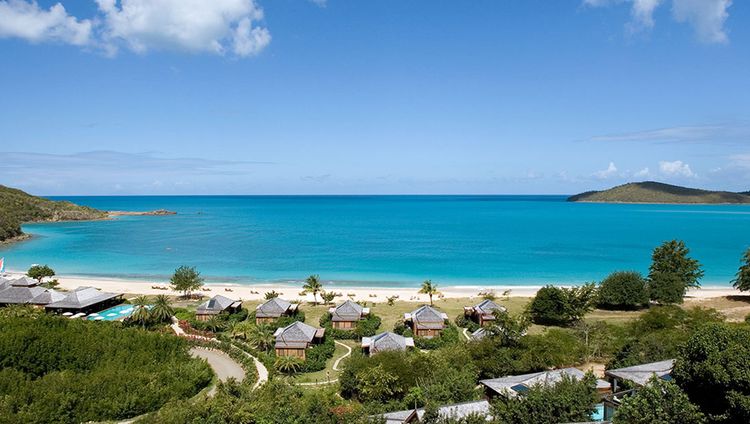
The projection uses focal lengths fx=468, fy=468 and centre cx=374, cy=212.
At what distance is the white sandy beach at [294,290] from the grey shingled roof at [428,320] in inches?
487

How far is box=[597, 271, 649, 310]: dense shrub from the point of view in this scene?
44.4 metres

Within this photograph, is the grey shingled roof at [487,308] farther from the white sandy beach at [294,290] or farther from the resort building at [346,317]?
the white sandy beach at [294,290]

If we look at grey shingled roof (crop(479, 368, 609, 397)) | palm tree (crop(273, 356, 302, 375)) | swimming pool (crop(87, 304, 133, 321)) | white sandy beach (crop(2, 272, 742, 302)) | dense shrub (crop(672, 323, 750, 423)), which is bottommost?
white sandy beach (crop(2, 272, 742, 302))

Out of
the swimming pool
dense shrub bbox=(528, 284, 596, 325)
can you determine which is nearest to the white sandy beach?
the swimming pool

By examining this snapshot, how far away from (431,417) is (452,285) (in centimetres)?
4412

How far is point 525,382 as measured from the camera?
899 inches

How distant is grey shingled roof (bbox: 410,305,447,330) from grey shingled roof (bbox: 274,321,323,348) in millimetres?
8787

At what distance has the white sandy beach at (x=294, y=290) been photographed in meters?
53.0

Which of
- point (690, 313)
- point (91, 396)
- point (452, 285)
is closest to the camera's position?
point (91, 396)

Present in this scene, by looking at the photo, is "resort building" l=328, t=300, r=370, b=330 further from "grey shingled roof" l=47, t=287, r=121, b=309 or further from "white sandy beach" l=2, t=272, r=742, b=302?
"grey shingled roof" l=47, t=287, r=121, b=309

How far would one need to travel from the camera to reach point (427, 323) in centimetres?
3756

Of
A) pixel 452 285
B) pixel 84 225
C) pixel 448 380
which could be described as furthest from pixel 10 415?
pixel 84 225

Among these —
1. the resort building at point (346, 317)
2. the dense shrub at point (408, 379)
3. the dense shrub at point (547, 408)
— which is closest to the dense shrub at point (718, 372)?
the dense shrub at point (547, 408)

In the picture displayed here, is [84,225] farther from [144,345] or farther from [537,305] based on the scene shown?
[537,305]
